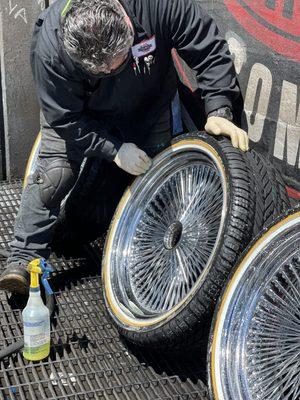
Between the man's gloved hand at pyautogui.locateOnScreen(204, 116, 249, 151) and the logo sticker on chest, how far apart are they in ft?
1.48

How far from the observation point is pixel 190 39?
3.65 m

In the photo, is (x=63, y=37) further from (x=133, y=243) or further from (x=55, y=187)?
(x=133, y=243)

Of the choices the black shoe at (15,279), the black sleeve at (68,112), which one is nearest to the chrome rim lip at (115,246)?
the black sleeve at (68,112)

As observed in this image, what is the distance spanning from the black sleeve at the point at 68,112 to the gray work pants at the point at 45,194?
0.16 m

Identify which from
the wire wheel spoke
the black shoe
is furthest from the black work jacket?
the black shoe

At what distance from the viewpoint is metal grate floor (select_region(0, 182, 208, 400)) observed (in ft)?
10.7

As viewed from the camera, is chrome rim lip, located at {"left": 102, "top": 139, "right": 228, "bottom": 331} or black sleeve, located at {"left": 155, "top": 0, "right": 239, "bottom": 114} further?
black sleeve, located at {"left": 155, "top": 0, "right": 239, "bottom": 114}

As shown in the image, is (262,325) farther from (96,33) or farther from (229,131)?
(96,33)

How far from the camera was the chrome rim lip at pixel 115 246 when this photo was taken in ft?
10.6

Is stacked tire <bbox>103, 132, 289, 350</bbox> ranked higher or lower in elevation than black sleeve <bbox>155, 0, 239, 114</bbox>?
lower

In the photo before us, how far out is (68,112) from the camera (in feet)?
12.0

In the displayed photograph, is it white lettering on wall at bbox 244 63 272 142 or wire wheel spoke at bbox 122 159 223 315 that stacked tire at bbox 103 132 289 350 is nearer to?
wire wheel spoke at bbox 122 159 223 315

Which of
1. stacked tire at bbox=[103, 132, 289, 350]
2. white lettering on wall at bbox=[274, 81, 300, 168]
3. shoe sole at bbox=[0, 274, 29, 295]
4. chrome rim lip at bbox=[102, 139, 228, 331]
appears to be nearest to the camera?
stacked tire at bbox=[103, 132, 289, 350]

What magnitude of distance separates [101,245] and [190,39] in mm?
1439
